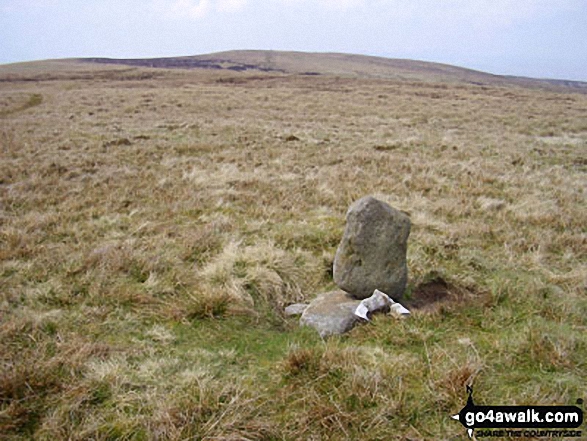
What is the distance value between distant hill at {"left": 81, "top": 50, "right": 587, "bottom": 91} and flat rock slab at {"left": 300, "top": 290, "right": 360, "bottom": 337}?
87967 millimetres

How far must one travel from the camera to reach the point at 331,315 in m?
4.94

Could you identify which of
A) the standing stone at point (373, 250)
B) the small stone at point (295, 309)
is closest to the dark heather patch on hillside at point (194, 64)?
the standing stone at point (373, 250)

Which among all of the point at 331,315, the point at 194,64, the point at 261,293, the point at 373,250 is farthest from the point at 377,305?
the point at 194,64

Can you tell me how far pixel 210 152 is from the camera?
50.3 ft

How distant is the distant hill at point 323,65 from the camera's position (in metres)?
95.9

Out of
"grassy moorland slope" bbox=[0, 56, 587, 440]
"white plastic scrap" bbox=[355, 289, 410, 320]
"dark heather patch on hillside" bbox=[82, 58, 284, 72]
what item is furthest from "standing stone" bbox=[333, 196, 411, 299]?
"dark heather patch on hillside" bbox=[82, 58, 284, 72]

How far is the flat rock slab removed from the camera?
4.76m

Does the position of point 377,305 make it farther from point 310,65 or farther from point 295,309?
point 310,65

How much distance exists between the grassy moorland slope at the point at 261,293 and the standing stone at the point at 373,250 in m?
0.60

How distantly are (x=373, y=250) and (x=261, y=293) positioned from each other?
1.66m

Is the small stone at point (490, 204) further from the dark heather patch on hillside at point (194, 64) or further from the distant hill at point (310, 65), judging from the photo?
the dark heather patch on hillside at point (194, 64)

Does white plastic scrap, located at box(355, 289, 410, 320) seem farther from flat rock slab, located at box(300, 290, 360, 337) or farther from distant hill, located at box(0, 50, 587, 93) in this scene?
distant hill, located at box(0, 50, 587, 93)

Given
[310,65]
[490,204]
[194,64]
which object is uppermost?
[310,65]

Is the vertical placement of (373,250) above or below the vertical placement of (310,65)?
below
